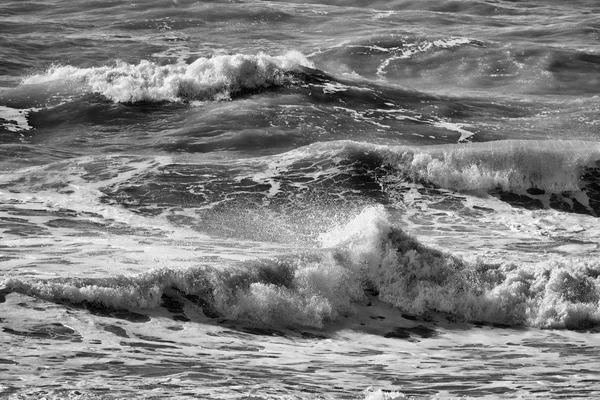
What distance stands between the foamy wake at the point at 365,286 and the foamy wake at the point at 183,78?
9381mm

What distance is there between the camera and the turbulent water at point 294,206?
9.13m

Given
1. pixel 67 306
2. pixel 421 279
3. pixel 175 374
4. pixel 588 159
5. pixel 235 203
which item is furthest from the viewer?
pixel 588 159

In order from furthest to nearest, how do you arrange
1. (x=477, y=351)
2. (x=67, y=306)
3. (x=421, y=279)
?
(x=421, y=279)
(x=477, y=351)
(x=67, y=306)

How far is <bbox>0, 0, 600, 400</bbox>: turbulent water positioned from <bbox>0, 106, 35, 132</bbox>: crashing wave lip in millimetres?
77

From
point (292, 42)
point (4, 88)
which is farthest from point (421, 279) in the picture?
point (292, 42)

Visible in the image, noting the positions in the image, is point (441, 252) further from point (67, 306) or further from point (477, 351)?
point (67, 306)

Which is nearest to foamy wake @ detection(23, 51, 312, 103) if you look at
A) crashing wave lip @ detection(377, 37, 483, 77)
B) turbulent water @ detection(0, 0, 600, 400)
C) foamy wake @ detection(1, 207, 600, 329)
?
turbulent water @ detection(0, 0, 600, 400)

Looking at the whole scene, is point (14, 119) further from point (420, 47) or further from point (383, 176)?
point (420, 47)

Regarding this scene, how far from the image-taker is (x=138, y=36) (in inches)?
1118

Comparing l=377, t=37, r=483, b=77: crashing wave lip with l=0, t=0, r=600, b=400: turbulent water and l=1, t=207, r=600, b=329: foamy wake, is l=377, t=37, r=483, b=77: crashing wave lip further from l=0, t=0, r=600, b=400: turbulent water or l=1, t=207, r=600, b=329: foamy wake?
l=1, t=207, r=600, b=329: foamy wake

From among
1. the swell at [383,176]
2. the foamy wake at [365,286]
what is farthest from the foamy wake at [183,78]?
the foamy wake at [365,286]

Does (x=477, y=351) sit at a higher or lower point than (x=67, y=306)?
lower

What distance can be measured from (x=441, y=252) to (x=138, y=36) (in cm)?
1796

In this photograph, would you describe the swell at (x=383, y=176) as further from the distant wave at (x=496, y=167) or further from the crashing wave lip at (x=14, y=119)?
the crashing wave lip at (x=14, y=119)
